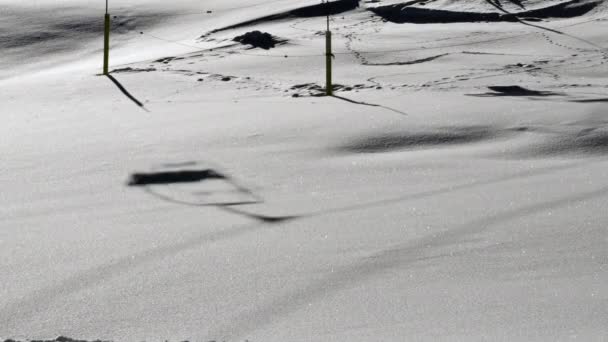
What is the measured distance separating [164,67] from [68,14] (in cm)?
420

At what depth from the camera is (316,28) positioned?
10.1 m

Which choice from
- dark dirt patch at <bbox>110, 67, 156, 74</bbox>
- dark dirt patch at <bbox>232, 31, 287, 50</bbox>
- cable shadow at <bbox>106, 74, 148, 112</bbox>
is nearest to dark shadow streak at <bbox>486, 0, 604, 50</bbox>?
dark dirt patch at <bbox>232, 31, 287, 50</bbox>

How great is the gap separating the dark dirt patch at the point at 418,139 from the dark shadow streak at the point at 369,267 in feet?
4.03

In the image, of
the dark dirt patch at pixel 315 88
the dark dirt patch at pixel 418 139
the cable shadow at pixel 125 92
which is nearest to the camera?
the dark dirt patch at pixel 418 139

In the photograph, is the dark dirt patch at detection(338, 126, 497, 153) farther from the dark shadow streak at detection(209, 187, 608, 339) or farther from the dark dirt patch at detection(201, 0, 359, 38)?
the dark dirt patch at detection(201, 0, 359, 38)

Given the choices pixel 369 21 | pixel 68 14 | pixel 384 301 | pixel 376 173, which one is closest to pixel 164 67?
pixel 369 21

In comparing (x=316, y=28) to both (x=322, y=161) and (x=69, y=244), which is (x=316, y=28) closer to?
(x=322, y=161)

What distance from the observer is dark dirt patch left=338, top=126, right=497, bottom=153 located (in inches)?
175

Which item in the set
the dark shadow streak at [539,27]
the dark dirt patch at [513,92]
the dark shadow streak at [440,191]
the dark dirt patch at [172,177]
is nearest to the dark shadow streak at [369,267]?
the dark shadow streak at [440,191]

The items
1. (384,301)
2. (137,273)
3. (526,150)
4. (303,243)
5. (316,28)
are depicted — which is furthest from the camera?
(316,28)

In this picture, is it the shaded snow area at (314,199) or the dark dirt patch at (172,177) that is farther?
the dark dirt patch at (172,177)

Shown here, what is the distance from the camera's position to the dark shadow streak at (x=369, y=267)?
221 centimetres

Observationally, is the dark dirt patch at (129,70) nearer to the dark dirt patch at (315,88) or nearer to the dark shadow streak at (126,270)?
the dark dirt patch at (315,88)

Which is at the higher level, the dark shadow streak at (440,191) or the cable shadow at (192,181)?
the dark shadow streak at (440,191)
